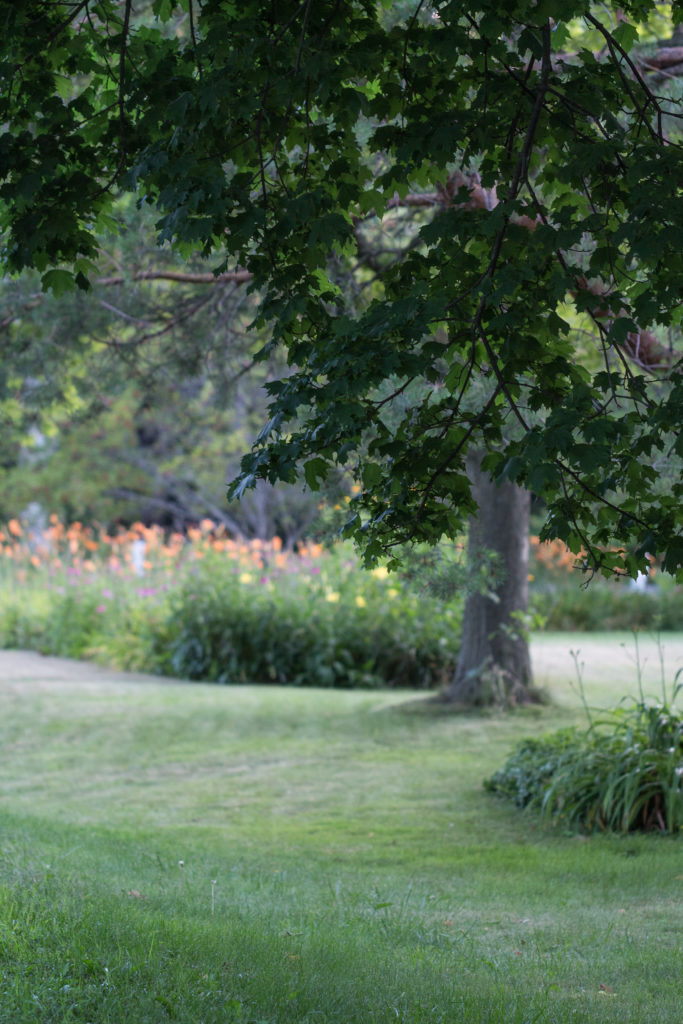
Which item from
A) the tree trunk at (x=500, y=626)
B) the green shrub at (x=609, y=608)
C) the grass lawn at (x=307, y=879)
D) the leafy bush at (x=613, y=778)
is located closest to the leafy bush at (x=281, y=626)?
the tree trunk at (x=500, y=626)

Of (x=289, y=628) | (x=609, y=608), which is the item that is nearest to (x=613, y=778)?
(x=289, y=628)

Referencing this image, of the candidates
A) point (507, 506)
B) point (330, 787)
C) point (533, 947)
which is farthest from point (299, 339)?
point (507, 506)

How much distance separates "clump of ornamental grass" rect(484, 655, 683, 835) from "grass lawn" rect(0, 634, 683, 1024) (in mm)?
184

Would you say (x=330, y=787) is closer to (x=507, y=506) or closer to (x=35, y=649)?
(x=507, y=506)

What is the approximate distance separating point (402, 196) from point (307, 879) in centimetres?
318

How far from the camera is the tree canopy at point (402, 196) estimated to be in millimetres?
3326

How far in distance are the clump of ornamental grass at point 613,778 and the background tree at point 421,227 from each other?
2909 mm

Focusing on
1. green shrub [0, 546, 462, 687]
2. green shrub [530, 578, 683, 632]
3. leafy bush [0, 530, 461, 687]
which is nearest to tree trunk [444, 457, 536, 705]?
green shrub [0, 546, 462, 687]

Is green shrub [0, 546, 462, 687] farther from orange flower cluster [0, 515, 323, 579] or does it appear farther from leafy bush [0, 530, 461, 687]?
orange flower cluster [0, 515, 323, 579]

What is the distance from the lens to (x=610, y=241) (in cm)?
370

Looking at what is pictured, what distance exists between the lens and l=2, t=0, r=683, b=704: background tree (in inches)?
131

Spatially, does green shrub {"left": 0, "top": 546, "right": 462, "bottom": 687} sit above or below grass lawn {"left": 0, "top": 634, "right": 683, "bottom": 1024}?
above

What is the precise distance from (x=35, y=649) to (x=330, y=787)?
877cm

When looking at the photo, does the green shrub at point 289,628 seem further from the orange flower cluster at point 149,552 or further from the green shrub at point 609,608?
the green shrub at point 609,608
